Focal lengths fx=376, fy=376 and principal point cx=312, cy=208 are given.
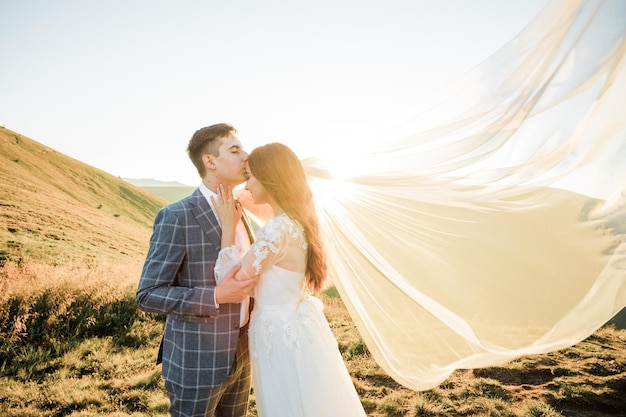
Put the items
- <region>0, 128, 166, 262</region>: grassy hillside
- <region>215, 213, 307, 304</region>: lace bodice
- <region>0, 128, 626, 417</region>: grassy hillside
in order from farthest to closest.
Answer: <region>0, 128, 166, 262</region>: grassy hillside, <region>0, 128, 626, 417</region>: grassy hillside, <region>215, 213, 307, 304</region>: lace bodice

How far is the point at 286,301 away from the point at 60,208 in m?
21.3

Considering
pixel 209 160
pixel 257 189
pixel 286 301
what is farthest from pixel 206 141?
pixel 286 301

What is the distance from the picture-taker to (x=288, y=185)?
284 centimetres

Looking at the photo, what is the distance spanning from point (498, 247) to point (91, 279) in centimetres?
773

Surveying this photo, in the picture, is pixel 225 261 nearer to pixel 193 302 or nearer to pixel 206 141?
pixel 193 302

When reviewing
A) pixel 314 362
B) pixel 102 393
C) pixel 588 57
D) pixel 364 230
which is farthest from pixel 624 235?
pixel 102 393

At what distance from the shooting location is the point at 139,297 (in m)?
2.53

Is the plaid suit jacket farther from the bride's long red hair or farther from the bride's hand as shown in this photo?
the bride's long red hair

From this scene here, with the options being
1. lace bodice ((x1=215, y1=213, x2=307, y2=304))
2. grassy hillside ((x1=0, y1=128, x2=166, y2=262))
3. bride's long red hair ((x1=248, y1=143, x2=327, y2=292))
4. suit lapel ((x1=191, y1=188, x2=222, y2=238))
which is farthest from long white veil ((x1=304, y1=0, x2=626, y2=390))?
grassy hillside ((x1=0, y1=128, x2=166, y2=262))

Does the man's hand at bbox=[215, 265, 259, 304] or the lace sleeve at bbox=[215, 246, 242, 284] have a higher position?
the lace sleeve at bbox=[215, 246, 242, 284]

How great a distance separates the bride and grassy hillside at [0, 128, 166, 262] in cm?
993

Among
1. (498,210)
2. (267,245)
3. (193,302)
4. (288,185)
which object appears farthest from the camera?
(498,210)

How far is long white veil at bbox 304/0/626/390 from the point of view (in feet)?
8.37

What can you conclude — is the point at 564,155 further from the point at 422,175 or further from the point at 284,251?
the point at 284,251
